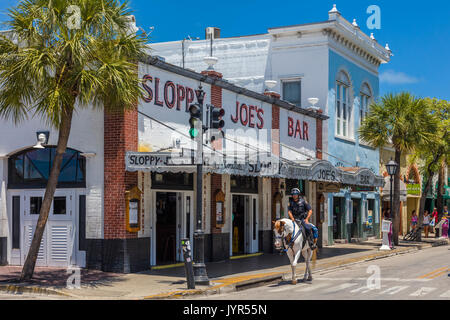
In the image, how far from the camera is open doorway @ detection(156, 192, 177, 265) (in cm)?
1819

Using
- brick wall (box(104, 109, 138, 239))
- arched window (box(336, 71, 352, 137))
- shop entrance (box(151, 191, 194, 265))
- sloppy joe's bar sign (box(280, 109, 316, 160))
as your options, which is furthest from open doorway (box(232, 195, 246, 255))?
arched window (box(336, 71, 352, 137))

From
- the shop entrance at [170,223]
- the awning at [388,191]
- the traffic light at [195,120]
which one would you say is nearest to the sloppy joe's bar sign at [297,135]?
the shop entrance at [170,223]

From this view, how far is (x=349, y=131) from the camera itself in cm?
3195

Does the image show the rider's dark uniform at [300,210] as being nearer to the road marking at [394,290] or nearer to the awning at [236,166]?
the awning at [236,166]

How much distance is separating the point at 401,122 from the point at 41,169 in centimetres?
1641

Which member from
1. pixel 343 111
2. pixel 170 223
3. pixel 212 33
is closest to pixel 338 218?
pixel 343 111

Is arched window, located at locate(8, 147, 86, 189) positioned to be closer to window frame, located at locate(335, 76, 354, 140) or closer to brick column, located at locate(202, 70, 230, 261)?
brick column, located at locate(202, 70, 230, 261)

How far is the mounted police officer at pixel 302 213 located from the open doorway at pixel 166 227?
433cm

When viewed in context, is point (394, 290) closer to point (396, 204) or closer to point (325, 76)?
point (396, 204)

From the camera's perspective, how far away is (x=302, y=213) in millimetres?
15578

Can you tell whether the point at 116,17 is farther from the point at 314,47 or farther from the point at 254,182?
Result: the point at 314,47

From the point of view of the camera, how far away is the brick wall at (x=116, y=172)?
16203mm

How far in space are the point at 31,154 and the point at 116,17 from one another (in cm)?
581
